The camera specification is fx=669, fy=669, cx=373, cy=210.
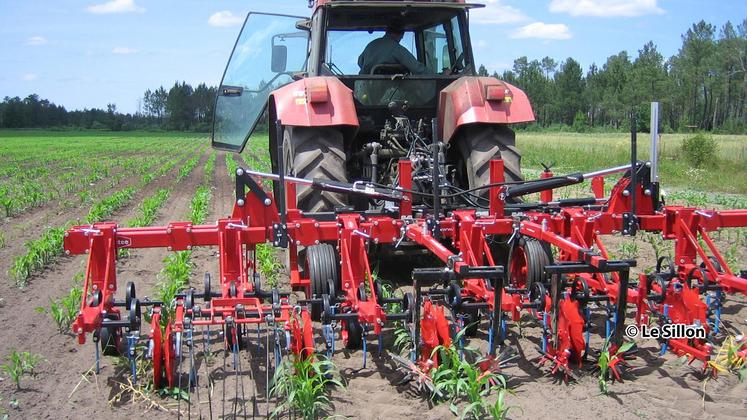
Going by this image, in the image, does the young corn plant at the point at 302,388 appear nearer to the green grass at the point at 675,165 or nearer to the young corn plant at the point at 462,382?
the young corn plant at the point at 462,382

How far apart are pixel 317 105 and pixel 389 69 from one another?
45.2 inches

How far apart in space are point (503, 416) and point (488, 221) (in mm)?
1636

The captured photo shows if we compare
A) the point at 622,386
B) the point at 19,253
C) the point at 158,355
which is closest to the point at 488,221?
the point at 622,386

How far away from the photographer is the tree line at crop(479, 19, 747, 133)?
53.8m

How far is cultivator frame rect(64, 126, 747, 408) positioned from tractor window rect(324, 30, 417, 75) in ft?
5.32

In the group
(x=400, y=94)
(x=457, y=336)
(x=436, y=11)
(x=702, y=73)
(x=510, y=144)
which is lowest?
(x=457, y=336)

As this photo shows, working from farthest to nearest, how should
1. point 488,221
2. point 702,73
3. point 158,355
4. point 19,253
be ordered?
1. point 702,73
2. point 19,253
3. point 488,221
4. point 158,355

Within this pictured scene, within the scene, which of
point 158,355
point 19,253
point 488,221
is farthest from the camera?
point 19,253

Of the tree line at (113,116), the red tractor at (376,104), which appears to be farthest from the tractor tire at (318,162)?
the tree line at (113,116)

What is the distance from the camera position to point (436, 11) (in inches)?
227

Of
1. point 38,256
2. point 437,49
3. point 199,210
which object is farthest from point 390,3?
point 199,210

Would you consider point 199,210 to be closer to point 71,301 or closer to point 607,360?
point 71,301

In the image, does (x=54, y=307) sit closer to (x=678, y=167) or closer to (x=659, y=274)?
(x=659, y=274)

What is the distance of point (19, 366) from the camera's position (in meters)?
3.61
